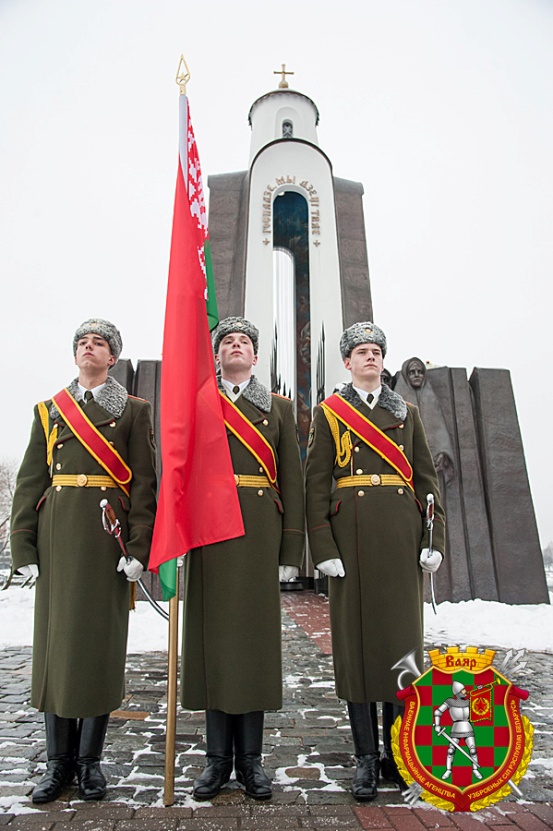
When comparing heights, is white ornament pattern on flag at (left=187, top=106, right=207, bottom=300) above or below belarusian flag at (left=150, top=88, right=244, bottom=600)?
above

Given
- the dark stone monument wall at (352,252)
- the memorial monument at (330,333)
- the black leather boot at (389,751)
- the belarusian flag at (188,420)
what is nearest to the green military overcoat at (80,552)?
the belarusian flag at (188,420)

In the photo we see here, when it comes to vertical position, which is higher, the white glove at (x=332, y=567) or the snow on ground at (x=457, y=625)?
the white glove at (x=332, y=567)

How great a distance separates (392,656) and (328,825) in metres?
0.76

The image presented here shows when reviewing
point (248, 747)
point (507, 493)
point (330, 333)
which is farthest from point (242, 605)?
point (330, 333)

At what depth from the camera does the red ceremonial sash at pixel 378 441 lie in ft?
10.1

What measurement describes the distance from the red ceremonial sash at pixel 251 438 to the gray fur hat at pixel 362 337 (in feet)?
2.34

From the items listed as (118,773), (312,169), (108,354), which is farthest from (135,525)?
(312,169)

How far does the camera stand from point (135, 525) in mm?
2988

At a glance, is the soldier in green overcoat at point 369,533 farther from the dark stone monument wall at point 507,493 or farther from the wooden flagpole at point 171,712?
the dark stone monument wall at point 507,493

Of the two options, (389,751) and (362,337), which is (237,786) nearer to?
(389,751)

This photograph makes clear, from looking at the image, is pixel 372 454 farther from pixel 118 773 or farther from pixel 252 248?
pixel 252 248

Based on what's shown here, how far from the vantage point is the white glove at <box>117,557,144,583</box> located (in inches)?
113

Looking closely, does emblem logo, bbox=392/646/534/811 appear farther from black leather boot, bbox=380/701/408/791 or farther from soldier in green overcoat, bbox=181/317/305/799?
soldier in green overcoat, bbox=181/317/305/799

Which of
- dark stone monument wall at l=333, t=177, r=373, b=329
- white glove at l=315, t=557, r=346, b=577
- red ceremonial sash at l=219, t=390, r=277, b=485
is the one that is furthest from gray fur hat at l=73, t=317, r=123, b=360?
dark stone monument wall at l=333, t=177, r=373, b=329
